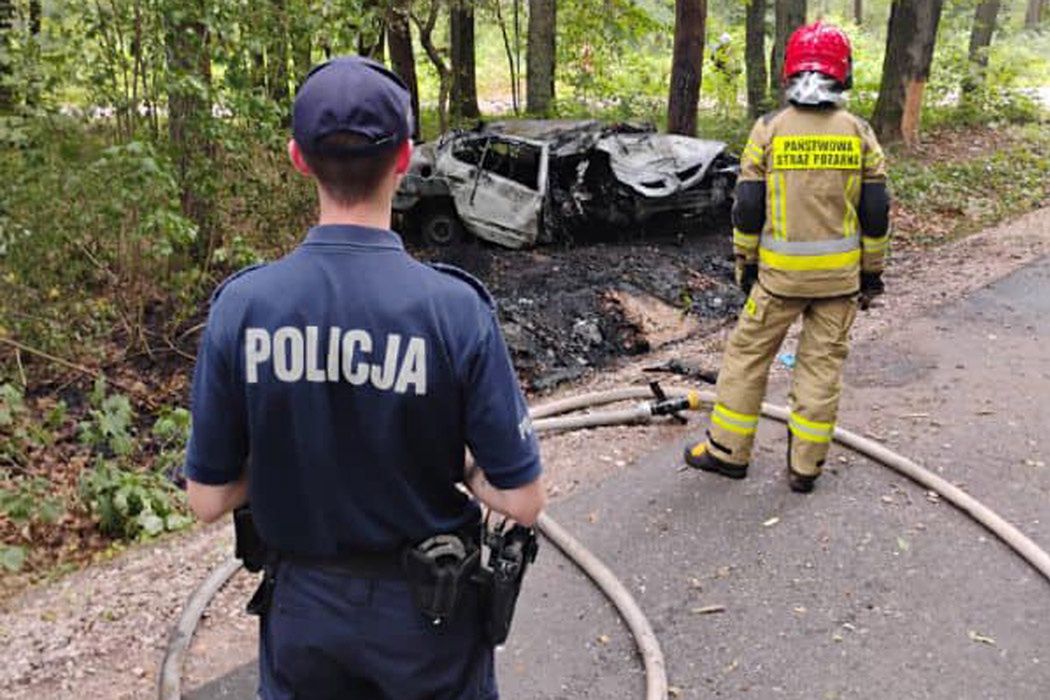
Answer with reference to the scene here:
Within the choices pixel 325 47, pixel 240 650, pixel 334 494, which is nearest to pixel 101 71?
pixel 325 47

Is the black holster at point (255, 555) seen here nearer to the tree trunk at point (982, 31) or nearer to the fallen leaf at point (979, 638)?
the fallen leaf at point (979, 638)

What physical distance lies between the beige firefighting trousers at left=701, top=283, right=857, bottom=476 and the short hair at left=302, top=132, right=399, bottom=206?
3.03 metres

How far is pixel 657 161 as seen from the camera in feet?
33.0

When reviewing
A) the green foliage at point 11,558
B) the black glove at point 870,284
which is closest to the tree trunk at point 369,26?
the black glove at point 870,284

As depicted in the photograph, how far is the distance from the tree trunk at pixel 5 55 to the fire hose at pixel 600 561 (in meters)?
3.68

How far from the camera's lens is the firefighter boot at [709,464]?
15.3 ft

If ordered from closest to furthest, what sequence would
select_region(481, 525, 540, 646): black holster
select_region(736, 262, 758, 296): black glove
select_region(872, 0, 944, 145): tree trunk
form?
1. select_region(481, 525, 540, 646): black holster
2. select_region(736, 262, 758, 296): black glove
3. select_region(872, 0, 944, 145): tree trunk

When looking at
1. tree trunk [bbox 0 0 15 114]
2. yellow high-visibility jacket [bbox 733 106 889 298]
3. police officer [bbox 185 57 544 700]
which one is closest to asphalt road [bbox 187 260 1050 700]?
yellow high-visibility jacket [bbox 733 106 889 298]

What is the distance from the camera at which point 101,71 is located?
6094 mm

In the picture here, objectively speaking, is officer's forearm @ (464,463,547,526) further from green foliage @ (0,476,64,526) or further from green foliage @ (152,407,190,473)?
green foliage @ (152,407,190,473)

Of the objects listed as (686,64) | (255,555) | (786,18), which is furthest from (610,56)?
(255,555)

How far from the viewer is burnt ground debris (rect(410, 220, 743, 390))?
7.45 meters

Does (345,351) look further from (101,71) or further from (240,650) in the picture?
(101,71)

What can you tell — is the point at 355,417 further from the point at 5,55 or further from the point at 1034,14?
the point at 1034,14
